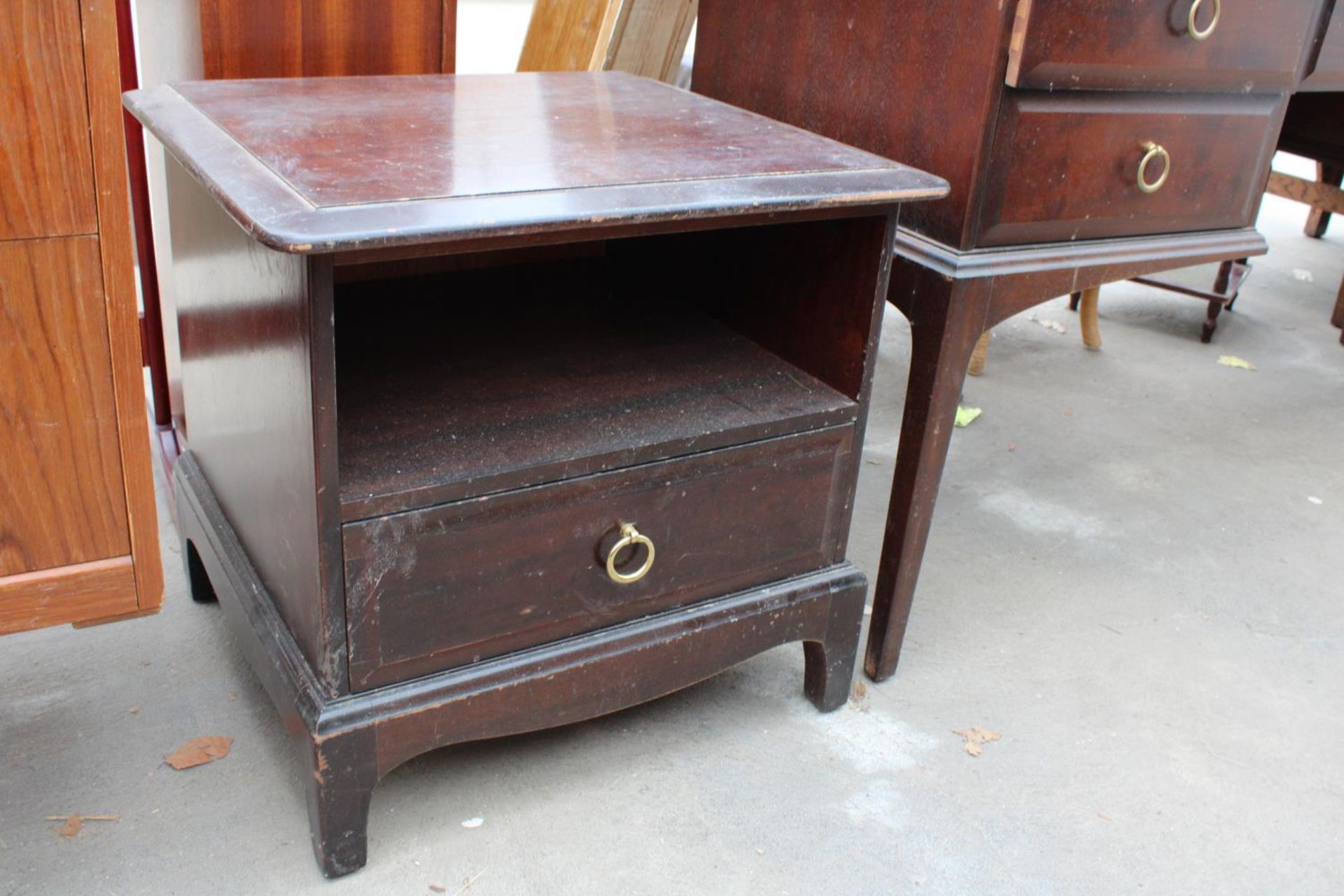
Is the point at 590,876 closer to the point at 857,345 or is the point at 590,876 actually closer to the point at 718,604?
the point at 718,604

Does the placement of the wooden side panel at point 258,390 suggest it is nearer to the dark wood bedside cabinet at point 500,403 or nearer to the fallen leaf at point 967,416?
the dark wood bedside cabinet at point 500,403

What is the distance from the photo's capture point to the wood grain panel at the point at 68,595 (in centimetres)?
112

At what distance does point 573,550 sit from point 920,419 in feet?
1.61

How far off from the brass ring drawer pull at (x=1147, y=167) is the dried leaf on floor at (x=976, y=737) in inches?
28.6

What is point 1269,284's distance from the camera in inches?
140

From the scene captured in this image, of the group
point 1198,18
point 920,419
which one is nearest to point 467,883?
point 920,419

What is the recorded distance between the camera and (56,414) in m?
1.07

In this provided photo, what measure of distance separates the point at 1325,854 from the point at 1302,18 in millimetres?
1028

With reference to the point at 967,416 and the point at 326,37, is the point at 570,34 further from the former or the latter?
the point at 967,416

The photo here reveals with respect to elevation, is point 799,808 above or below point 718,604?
below

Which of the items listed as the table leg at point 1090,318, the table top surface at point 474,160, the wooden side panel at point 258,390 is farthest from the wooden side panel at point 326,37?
the table leg at point 1090,318

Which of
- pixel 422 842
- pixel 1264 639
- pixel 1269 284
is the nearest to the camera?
pixel 422 842

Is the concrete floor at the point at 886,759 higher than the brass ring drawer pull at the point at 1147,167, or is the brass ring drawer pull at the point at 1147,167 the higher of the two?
the brass ring drawer pull at the point at 1147,167

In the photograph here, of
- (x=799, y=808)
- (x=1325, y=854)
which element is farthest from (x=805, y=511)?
(x=1325, y=854)
